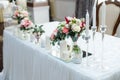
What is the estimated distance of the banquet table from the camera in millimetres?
1636

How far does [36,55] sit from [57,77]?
0.39m

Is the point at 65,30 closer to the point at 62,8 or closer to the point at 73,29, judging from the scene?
the point at 73,29

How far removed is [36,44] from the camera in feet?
7.51

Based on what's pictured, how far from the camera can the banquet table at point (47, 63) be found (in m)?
1.64

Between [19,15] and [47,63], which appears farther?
[19,15]

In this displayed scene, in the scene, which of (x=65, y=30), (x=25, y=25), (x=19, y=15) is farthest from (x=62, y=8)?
(x=65, y=30)

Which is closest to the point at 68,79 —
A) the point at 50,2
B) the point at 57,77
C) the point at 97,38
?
the point at 57,77

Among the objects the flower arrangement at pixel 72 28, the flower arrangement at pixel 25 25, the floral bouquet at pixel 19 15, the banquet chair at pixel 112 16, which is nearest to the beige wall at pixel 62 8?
the banquet chair at pixel 112 16

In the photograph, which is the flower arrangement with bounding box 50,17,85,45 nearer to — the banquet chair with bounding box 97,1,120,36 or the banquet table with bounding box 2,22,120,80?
the banquet table with bounding box 2,22,120,80

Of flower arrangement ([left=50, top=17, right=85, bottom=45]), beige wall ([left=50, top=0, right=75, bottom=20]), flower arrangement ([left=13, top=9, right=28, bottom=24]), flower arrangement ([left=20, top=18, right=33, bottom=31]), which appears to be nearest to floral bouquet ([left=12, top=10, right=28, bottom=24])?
flower arrangement ([left=13, top=9, right=28, bottom=24])

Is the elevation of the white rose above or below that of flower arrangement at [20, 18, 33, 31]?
above

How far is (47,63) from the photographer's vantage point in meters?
1.99

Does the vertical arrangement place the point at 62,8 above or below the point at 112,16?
above

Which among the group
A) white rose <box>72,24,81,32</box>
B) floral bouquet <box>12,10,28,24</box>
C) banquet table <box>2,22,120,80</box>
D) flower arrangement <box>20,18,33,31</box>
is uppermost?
floral bouquet <box>12,10,28,24</box>
